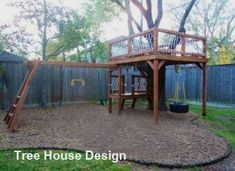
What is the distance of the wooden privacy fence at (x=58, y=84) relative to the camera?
1095 centimetres

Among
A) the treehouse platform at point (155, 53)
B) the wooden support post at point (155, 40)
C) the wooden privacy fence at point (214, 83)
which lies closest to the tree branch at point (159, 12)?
the treehouse platform at point (155, 53)

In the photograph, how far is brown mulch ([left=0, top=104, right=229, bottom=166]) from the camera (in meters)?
5.61

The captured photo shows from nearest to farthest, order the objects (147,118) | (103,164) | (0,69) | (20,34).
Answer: (103,164), (147,118), (0,69), (20,34)

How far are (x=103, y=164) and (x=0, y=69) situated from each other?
23.8 feet

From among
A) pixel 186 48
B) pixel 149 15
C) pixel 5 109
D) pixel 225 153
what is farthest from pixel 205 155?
pixel 5 109

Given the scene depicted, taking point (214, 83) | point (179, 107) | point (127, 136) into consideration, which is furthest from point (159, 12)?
point (127, 136)

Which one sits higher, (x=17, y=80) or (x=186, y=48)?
(x=186, y=48)

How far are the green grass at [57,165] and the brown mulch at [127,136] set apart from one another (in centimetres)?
62

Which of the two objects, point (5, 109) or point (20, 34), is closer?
point (5, 109)

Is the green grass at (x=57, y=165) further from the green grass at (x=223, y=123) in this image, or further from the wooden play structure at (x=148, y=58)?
the green grass at (x=223, y=123)

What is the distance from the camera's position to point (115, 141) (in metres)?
6.37

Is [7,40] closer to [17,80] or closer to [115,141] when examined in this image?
[17,80]

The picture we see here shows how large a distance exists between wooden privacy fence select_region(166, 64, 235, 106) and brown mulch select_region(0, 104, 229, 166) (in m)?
3.75

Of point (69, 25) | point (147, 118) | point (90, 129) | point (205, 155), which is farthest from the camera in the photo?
point (69, 25)
